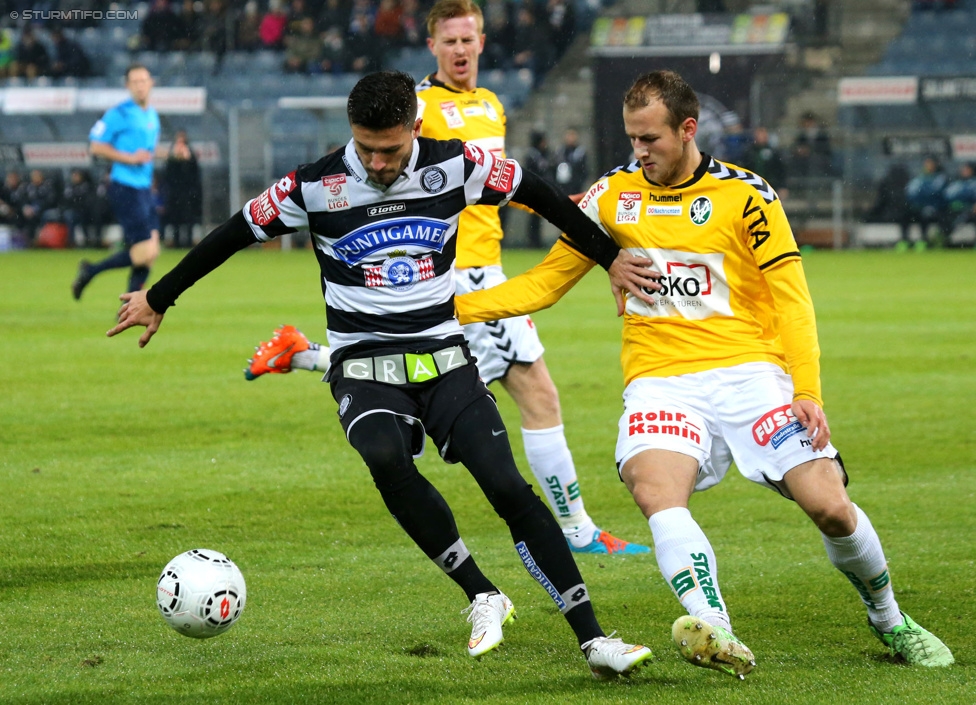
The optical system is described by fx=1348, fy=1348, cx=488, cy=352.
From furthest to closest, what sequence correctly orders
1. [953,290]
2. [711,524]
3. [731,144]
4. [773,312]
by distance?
1. [731,144]
2. [953,290]
3. [711,524]
4. [773,312]

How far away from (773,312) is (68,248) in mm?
25804

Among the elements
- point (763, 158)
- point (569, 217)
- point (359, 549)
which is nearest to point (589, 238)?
point (569, 217)

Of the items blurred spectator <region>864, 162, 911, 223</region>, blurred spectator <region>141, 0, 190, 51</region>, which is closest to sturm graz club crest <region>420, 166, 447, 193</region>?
blurred spectator <region>864, 162, 911, 223</region>

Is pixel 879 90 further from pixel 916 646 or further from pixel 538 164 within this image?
pixel 916 646

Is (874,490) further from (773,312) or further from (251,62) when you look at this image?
(251,62)

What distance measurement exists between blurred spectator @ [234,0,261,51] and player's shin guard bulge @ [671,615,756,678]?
30.3 meters

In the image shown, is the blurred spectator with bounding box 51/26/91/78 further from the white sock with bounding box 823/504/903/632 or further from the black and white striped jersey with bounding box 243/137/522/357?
the white sock with bounding box 823/504/903/632

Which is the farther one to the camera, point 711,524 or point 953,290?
point 953,290

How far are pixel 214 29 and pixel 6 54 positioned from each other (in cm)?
516

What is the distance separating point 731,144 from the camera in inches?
1003

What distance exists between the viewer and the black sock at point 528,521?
13.8ft

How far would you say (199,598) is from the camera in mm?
4320

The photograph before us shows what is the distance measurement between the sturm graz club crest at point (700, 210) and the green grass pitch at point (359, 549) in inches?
56.4

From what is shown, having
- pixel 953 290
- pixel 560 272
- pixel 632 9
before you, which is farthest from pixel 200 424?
pixel 632 9
